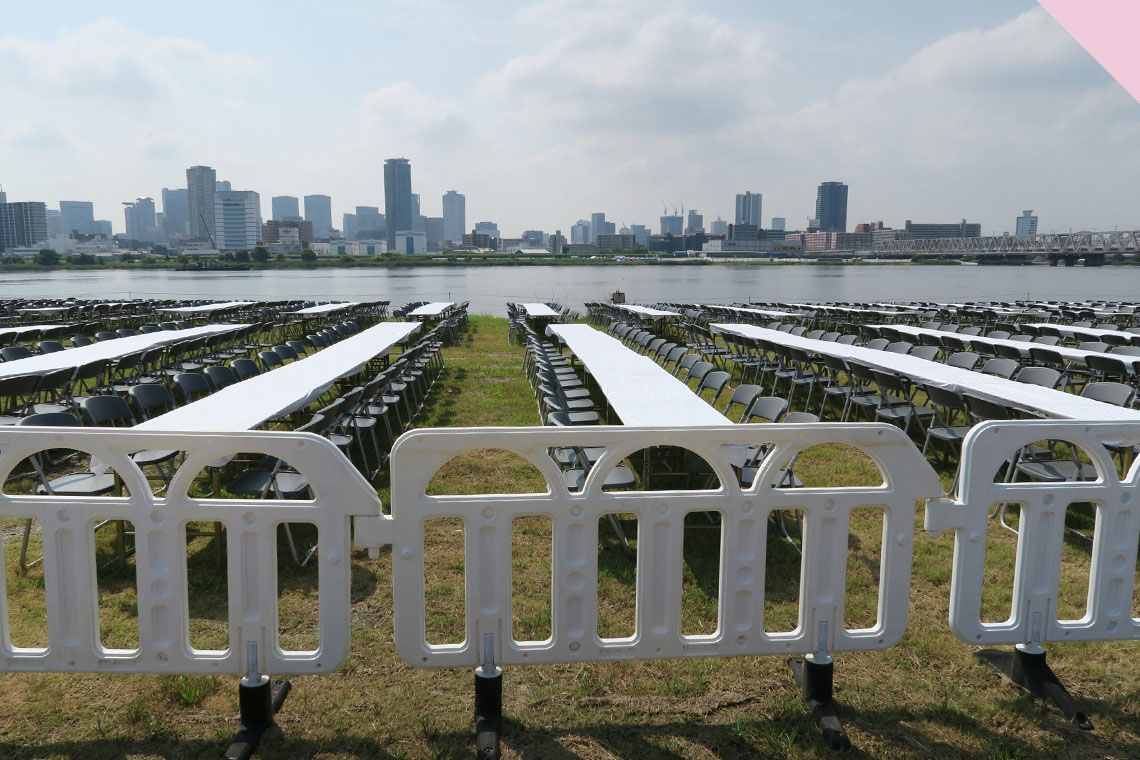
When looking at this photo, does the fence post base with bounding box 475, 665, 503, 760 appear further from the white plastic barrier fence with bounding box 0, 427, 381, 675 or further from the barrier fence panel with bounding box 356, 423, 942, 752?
the white plastic barrier fence with bounding box 0, 427, 381, 675

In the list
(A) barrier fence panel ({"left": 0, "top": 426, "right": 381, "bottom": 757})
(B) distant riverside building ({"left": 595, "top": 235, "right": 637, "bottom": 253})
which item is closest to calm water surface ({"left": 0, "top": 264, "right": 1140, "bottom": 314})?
(A) barrier fence panel ({"left": 0, "top": 426, "right": 381, "bottom": 757})

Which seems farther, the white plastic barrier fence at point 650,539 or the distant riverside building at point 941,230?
the distant riverside building at point 941,230

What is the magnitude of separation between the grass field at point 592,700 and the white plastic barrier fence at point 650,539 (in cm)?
26

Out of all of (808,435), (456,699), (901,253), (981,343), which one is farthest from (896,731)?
(901,253)

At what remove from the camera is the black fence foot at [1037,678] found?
263 cm

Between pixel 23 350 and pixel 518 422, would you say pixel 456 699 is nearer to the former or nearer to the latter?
pixel 518 422

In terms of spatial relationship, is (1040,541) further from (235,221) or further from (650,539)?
(235,221)

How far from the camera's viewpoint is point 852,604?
12.1 ft

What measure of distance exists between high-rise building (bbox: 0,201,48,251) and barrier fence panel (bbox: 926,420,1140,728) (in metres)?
211

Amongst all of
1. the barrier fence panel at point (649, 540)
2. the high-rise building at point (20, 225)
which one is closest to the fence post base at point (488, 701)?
the barrier fence panel at point (649, 540)

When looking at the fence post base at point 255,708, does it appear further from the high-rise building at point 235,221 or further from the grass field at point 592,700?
the high-rise building at point 235,221

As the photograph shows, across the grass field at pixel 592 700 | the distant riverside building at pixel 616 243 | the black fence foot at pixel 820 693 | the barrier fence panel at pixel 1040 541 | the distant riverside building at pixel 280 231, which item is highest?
the distant riverside building at pixel 280 231

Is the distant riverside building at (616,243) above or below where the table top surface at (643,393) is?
above

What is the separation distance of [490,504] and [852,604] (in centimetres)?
222
